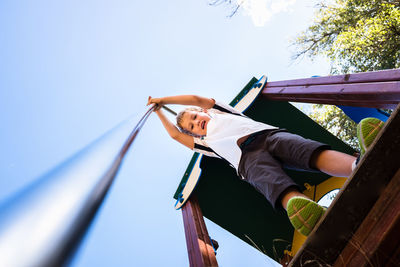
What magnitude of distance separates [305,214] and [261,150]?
2.51 ft

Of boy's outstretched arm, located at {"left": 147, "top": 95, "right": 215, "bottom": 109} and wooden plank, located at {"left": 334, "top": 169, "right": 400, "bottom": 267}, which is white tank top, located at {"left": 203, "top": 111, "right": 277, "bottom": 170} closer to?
boy's outstretched arm, located at {"left": 147, "top": 95, "right": 215, "bottom": 109}

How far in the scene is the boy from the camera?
129cm

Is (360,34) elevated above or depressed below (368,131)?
above

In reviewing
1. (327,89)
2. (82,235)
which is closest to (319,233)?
(82,235)

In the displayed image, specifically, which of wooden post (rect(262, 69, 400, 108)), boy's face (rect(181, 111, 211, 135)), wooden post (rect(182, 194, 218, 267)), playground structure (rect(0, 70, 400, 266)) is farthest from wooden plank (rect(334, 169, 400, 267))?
boy's face (rect(181, 111, 211, 135))

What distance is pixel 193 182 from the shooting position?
2.79 metres

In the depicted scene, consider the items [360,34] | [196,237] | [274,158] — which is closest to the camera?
[274,158]

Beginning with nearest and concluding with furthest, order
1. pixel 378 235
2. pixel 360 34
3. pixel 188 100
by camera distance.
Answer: pixel 378 235 < pixel 188 100 < pixel 360 34

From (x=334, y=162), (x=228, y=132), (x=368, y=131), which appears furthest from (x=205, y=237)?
(x=368, y=131)

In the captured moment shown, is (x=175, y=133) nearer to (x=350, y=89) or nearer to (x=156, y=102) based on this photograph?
(x=156, y=102)

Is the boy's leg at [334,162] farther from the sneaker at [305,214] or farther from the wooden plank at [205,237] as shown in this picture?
the wooden plank at [205,237]

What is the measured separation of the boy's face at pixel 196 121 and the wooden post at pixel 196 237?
0.77 metres

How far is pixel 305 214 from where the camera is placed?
1.05 meters

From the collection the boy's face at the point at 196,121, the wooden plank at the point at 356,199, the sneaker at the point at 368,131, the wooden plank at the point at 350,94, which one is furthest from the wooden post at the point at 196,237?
the wooden plank at the point at 350,94
